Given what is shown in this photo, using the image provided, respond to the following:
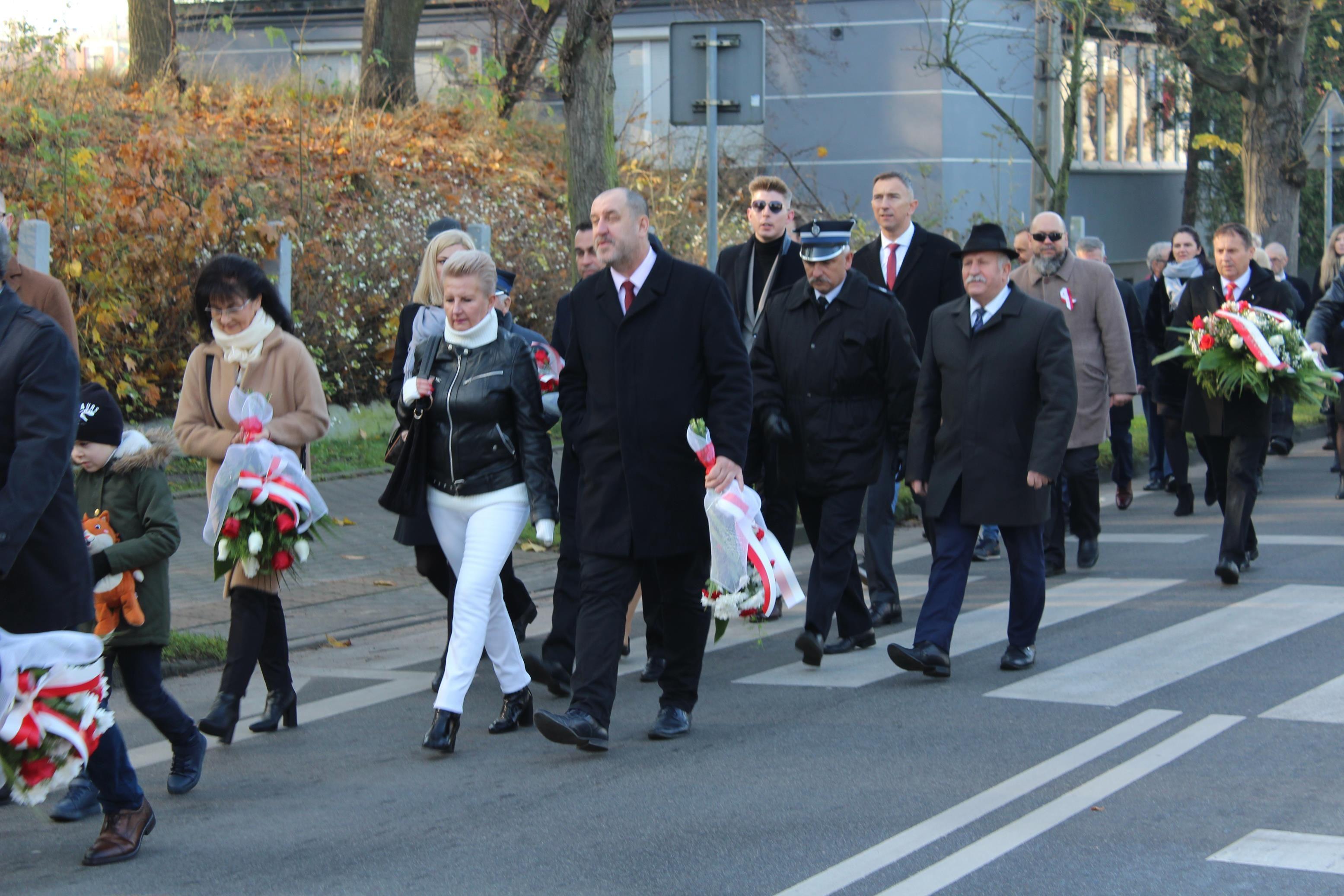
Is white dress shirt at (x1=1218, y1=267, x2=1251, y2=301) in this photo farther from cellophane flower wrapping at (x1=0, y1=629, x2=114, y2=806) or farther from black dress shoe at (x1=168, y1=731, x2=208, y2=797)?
cellophane flower wrapping at (x1=0, y1=629, x2=114, y2=806)

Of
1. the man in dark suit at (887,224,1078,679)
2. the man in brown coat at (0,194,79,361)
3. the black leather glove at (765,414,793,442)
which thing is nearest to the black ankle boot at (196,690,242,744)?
the man in brown coat at (0,194,79,361)

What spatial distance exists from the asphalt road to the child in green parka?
198 mm

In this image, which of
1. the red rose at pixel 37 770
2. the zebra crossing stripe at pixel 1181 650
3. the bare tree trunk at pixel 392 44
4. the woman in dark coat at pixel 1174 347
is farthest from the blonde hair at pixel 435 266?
the bare tree trunk at pixel 392 44

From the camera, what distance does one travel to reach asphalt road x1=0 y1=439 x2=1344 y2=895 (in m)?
4.95

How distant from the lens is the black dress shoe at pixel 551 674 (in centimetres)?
Answer: 751

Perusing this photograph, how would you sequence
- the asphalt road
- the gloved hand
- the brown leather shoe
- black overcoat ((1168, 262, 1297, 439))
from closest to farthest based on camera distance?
the asphalt road
the brown leather shoe
the gloved hand
black overcoat ((1168, 262, 1297, 439))

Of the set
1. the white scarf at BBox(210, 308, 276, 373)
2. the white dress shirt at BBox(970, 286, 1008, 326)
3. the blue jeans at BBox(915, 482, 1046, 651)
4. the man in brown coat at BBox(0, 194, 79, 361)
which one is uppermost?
the man in brown coat at BBox(0, 194, 79, 361)

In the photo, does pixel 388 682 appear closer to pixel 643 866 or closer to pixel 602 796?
pixel 602 796

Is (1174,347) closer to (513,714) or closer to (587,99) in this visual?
(587,99)

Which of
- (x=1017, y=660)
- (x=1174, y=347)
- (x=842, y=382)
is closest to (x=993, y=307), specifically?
(x=842, y=382)

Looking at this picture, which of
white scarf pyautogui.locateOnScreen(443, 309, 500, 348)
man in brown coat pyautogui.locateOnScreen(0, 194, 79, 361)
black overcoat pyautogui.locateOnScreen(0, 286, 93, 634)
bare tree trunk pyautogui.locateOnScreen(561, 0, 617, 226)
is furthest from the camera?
bare tree trunk pyautogui.locateOnScreen(561, 0, 617, 226)

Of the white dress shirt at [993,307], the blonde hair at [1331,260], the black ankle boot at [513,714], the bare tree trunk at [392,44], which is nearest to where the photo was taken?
the black ankle boot at [513,714]

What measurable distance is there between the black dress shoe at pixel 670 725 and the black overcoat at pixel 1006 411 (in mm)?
1693

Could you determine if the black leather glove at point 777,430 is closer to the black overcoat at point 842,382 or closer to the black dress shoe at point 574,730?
the black overcoat at point 842,382
